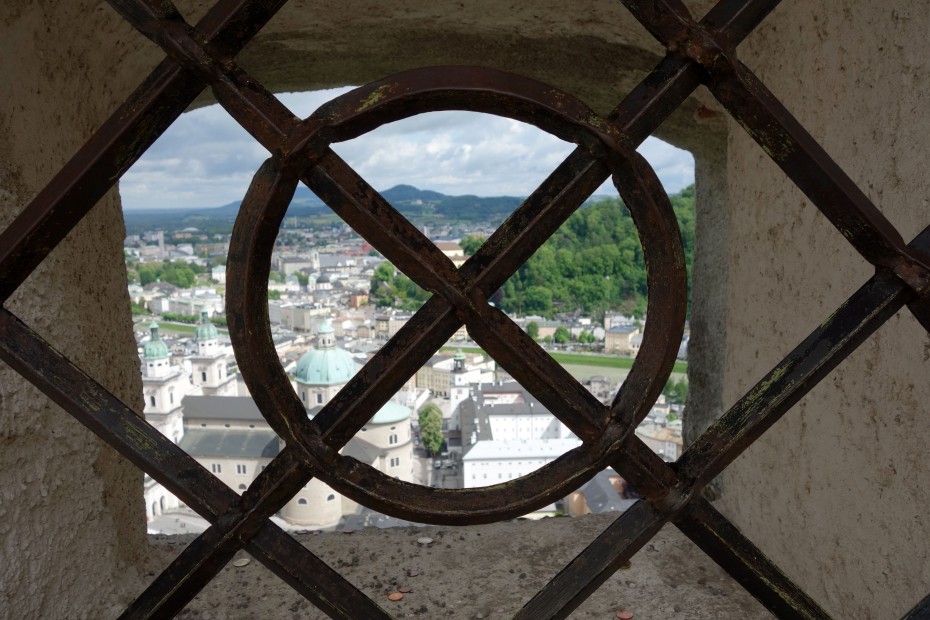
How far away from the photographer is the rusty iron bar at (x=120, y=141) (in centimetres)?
66

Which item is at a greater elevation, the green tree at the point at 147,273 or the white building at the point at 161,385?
the green tree at the point at 147,273

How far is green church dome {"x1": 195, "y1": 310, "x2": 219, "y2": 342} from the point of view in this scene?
19.3 metres

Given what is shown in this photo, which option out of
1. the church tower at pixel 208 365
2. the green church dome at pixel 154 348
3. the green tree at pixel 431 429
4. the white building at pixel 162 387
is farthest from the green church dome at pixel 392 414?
the church tower at pixel 208 365

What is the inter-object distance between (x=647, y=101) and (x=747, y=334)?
2.84 feet

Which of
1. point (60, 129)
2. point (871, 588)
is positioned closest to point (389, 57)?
point (60, 129)

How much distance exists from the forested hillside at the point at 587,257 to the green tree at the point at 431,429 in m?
6.97

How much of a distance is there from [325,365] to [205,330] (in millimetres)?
5855

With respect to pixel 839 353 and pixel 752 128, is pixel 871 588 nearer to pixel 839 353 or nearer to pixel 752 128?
pixel 839 353

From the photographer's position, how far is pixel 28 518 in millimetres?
1064

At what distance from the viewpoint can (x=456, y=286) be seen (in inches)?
25.9

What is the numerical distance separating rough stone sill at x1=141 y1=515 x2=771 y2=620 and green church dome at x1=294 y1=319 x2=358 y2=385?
44.3 feet

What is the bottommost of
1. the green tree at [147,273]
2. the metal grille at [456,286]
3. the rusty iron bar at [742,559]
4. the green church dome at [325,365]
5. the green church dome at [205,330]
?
the rusty iron bar at [742,559]

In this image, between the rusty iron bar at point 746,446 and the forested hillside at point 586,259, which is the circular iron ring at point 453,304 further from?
the forested hillside at point 586,259

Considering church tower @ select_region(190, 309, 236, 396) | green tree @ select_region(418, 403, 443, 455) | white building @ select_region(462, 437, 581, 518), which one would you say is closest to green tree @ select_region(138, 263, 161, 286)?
church tower @ select_region(190, 309, 236, 396)
